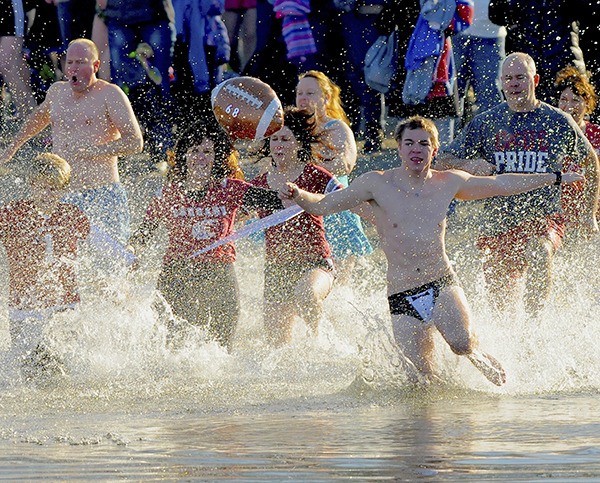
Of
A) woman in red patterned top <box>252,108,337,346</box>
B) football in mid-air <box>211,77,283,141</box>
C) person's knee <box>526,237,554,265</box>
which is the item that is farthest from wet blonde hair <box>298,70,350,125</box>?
person's knee <box>526,237,554,265</box>

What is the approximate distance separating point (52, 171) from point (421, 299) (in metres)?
2.06

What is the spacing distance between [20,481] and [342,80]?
319 inches

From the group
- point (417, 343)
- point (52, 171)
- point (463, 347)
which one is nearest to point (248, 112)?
point (52, 171)

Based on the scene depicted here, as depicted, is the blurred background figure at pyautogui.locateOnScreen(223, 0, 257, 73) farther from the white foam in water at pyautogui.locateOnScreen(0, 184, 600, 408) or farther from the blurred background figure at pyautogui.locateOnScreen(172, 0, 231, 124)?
the white foam in water at pyautogui.locateOnScreen(0, 184, 600, 408)

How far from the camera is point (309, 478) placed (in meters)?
6.68

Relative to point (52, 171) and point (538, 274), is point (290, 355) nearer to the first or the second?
point (538, 274)

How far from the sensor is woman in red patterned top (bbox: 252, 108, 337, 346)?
1011 cm

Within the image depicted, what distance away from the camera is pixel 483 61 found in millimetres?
13250

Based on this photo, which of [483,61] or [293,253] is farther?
[483,61]

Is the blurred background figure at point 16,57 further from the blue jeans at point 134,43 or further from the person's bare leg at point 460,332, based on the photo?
the person's bare leg at point 460,332

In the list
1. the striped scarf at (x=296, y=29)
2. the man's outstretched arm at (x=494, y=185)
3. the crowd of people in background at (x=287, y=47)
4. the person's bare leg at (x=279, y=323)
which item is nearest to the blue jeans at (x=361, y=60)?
the crowd of people in background at (x=287, y=47)

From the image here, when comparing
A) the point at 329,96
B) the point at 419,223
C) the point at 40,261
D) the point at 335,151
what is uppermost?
the point at 329,96

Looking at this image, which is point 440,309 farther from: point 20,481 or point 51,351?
point 20,481

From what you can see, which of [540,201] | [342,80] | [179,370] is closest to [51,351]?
[179,370]
